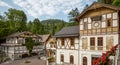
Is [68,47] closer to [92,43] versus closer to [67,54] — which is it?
[67,54]

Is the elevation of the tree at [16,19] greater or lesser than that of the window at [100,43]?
greater

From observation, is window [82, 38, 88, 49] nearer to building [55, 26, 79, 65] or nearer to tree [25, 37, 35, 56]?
building [55, 26, 79, 65]

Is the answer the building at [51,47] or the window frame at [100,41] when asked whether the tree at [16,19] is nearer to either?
the building at [51,47]

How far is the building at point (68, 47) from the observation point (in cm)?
2889

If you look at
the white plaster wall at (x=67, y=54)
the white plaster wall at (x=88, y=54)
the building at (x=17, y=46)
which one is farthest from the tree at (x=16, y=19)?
the white plaster wall at (x=88, y=54)

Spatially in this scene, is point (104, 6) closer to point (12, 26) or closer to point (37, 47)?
point (37, 47)

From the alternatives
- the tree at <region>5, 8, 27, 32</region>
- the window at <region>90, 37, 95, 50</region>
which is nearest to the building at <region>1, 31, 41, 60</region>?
the tree at <region>5, 8, 27, 32</region>

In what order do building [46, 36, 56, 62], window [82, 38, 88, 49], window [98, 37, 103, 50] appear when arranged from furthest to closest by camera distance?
building [46, 36, 56, 62], window [82, 38, 88, 49], window [98, 37, 103, 50]

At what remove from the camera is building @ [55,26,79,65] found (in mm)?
28894

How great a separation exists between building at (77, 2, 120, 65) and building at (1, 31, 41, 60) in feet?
84.9

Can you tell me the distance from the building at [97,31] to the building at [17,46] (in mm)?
25873

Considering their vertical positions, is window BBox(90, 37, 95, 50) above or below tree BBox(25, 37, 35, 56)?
above

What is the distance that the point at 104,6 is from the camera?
24.2m

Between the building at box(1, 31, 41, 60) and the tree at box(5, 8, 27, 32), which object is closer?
the building at box(1, 31, 41, 60)
